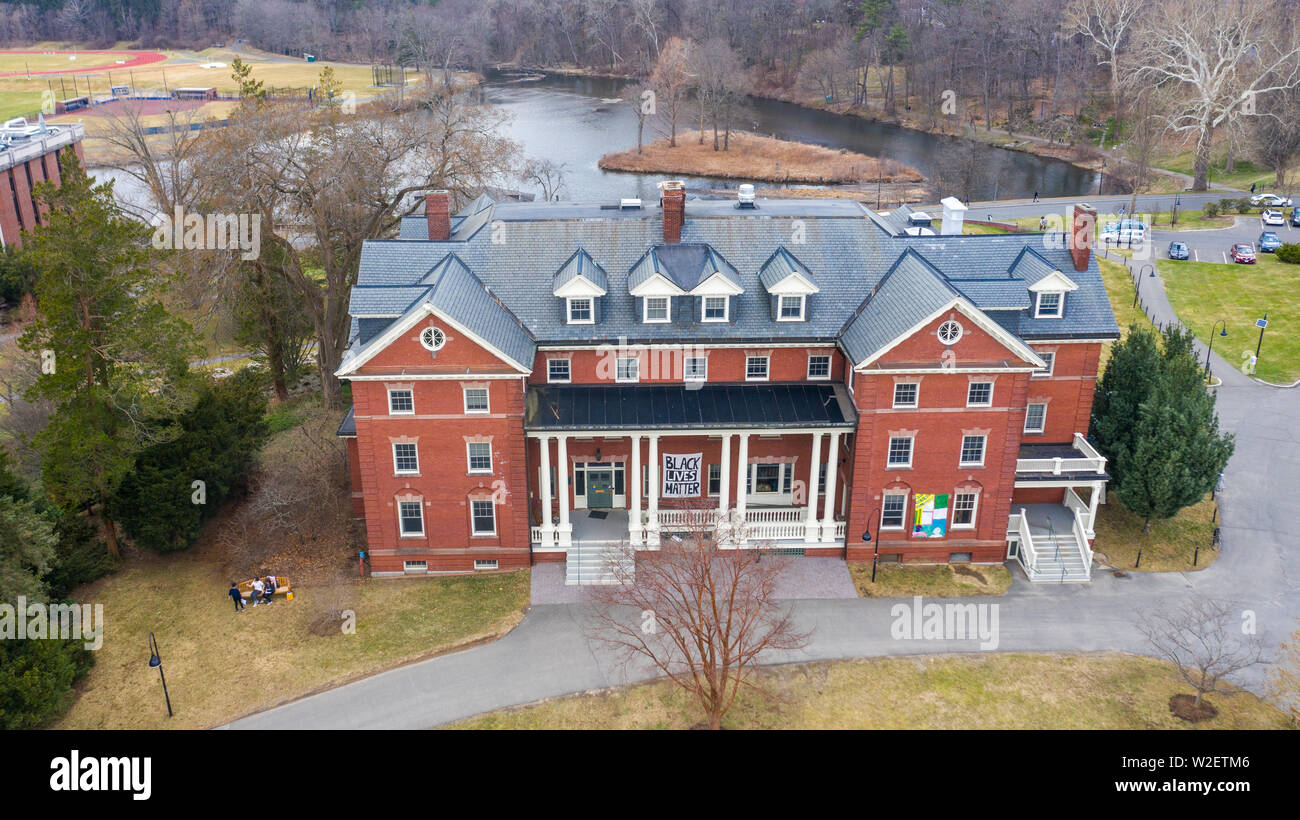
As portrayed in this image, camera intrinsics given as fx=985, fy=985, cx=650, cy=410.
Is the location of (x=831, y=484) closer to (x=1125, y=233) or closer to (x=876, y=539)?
(x=876, y=539)

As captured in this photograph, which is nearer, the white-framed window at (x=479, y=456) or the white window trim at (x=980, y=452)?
the white-framed window at (x=479, y=456)

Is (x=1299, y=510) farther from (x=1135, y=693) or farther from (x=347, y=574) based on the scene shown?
(x=347, y=574)

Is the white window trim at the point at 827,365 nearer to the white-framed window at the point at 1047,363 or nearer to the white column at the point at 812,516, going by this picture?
the white column at the point at 812,516

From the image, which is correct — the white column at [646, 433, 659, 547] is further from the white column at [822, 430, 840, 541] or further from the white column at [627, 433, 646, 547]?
the white column at [822, 430, 840, 541]

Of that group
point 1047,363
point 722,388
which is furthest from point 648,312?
point 1047,363

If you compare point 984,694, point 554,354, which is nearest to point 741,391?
point 554,354

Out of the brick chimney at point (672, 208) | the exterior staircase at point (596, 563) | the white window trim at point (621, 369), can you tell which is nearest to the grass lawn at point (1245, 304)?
the brick chimney at point (672, 208)
